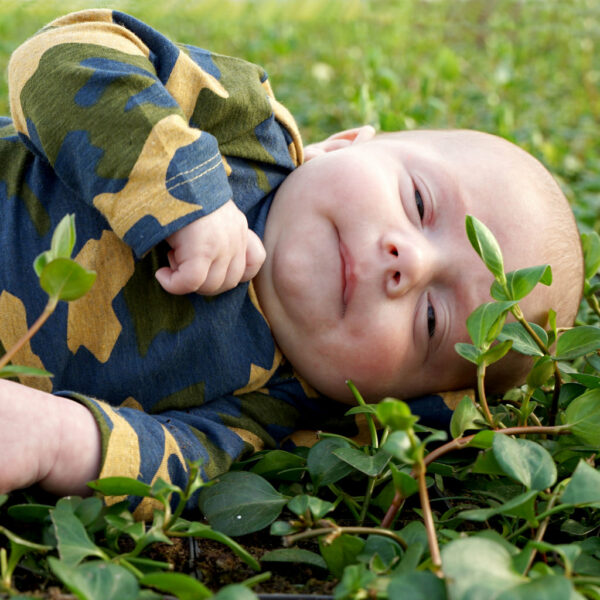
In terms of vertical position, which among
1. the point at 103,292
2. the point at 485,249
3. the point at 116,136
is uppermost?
the point at 116,136

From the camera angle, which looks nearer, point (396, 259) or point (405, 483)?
point (405, 483)

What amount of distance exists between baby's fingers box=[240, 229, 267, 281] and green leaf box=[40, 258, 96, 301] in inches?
15.4

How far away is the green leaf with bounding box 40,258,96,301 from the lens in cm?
69

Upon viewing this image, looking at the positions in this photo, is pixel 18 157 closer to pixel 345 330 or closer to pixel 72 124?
pixel 72 124

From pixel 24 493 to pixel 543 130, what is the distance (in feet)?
8.38

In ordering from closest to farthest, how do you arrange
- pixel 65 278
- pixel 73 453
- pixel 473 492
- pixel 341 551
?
pixel 65 278, pixel 341 551, pixel 73 453, pixel 473 492

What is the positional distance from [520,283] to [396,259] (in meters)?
0.23

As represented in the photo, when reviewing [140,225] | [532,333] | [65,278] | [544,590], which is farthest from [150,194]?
[544,590]

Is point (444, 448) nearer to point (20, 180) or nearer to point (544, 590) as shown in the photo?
point (544, 590)

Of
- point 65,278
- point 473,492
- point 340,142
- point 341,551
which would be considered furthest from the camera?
point 340,142

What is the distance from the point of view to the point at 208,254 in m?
0.98

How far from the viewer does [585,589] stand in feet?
2.29

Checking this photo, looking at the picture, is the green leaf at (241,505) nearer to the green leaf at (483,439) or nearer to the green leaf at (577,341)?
the green leaf at (483,439)

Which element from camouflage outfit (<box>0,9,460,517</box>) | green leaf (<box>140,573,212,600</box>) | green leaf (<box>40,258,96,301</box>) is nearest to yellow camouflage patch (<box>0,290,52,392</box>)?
camouflage outfit (<box>0,9,460,517</box>)
